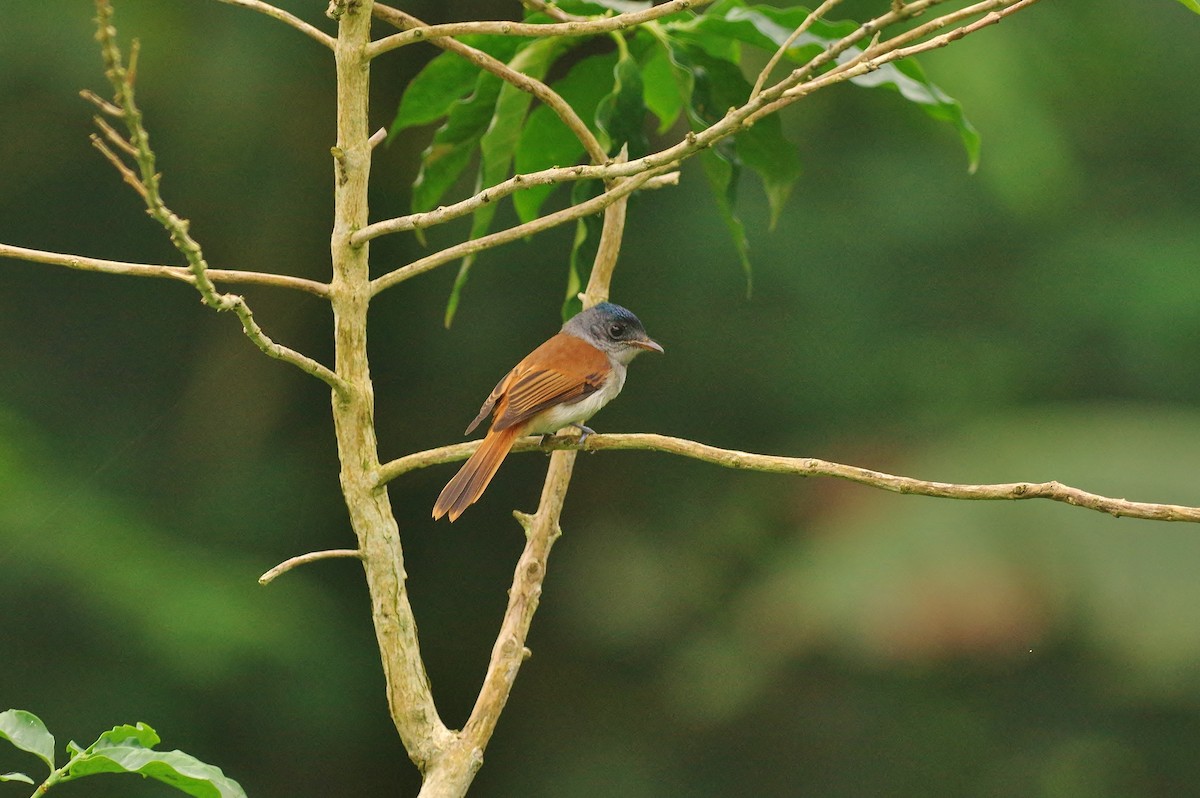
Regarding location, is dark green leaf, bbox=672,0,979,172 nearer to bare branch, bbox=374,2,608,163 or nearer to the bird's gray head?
bare branch, bbox=374,2,608,163

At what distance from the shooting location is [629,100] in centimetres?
226

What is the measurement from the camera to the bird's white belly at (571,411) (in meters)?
3.00

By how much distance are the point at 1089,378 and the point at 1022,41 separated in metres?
2.25

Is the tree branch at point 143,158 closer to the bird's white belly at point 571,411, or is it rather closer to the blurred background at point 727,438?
the bird's white belly at point 571,411

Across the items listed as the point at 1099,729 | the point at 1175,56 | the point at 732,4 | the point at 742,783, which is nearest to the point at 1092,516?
the point at 1099,729

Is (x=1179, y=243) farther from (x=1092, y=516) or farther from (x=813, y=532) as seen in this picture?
(x=813, y=532)

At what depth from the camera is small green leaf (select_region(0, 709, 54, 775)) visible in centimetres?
143

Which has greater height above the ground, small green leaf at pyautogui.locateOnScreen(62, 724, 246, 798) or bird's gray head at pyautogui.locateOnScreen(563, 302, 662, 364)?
bird's gray head at pyautogui.locateOnScreen(563, 302, 662, 364)

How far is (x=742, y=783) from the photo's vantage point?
7113 mm

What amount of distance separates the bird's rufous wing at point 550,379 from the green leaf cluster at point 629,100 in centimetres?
35

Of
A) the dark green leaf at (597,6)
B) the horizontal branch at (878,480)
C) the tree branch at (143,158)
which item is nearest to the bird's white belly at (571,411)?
the dark green leaf at (597,6)

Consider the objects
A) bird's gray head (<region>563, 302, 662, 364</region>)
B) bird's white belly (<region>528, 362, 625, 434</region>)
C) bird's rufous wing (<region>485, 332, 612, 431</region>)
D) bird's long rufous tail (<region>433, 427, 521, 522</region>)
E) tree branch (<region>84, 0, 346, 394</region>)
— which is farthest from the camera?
bird's gray head (<region>563, 302, 662, 364</region>)

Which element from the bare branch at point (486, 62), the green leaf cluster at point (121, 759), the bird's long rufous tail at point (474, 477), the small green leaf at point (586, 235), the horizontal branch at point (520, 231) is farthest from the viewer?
the bird's long rufous tail at point (474, 477)

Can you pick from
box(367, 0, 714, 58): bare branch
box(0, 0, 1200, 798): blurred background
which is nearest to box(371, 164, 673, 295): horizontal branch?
box(367, 0, 714, 58): bare branch
